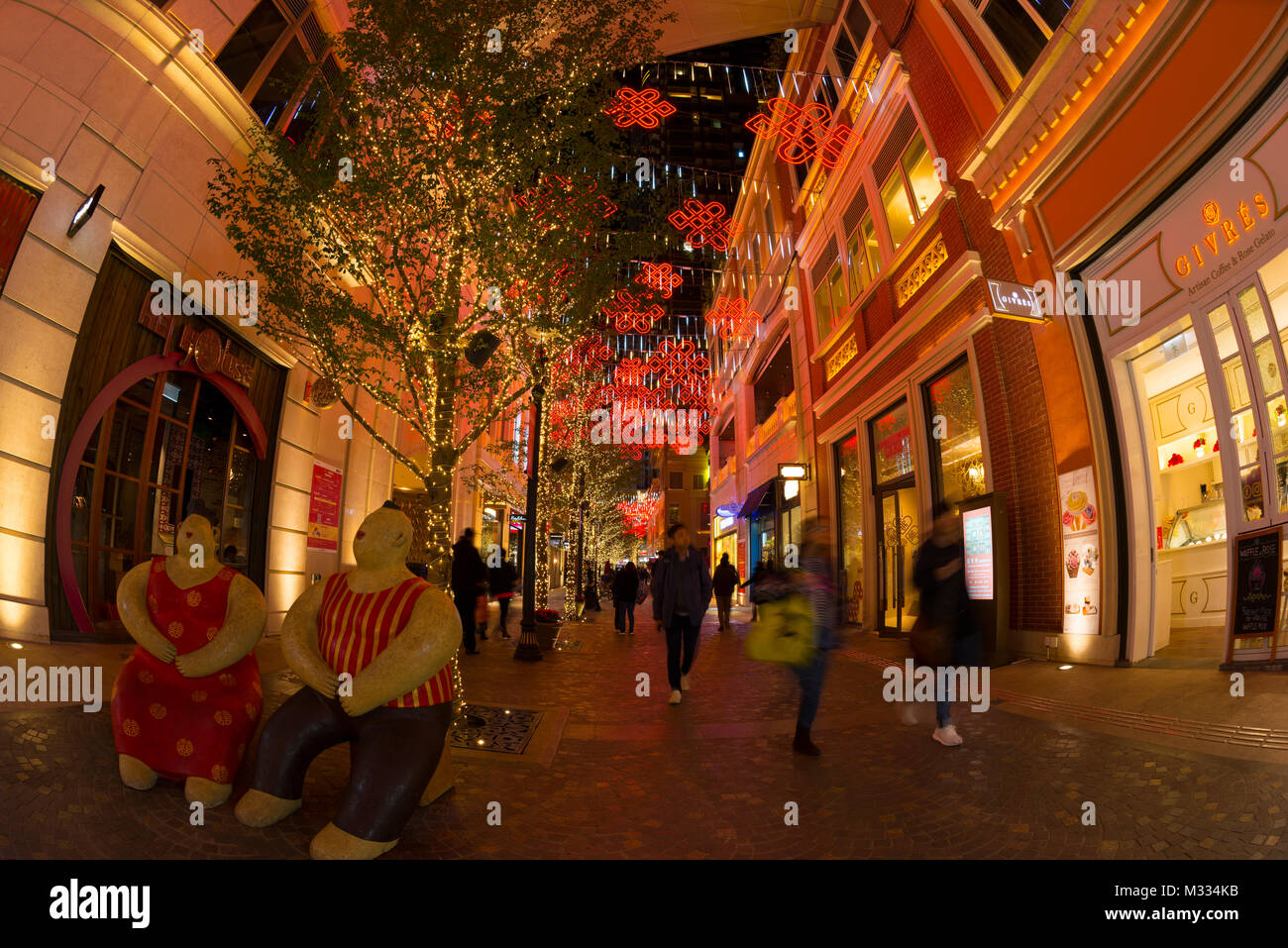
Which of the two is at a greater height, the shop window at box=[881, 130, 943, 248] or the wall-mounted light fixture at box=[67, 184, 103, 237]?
the shop window at box=[881, 130, 943, 248]

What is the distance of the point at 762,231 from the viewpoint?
2316 cm

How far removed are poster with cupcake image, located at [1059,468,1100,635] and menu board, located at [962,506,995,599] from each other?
96cm

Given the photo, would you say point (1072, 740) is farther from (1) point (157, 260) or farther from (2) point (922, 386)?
(1) point (157, 260)

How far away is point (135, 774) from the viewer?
132 inches

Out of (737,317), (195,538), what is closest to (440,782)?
(195,538)

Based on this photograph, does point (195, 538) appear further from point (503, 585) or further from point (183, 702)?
point (503, 585)

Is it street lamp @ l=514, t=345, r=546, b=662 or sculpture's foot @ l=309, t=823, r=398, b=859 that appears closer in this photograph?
sculpture's foot @ l=309, t=823, r=398, b=859

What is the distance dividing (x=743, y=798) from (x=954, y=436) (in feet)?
30.5

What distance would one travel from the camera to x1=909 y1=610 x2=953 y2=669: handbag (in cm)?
509

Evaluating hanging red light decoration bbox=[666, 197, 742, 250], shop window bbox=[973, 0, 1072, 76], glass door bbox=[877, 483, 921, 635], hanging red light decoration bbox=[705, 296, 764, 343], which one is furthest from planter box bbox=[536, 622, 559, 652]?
hanging red light decoration bbox=[705, 296, 764, 343]

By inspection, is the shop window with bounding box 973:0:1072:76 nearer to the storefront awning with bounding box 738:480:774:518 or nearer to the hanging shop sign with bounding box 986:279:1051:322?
the hanging shop sign with bounding box 986:279:1051:322

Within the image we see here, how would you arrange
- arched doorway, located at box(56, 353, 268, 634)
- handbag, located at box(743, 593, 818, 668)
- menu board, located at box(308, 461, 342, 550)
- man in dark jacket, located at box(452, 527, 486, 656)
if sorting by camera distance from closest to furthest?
handbag, located at box(743, 593, 818, 668), arched doorway, located at box(56, 353, 268, 634), man in dark jacket, located at box(452, 527, 486, 656), menu board, located at box(308, 461, 342, 550)

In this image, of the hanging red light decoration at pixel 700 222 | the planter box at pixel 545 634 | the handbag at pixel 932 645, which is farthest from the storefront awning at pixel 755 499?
the handbag at pixel 932 645

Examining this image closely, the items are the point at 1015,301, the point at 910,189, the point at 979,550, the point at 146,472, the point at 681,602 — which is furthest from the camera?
the point at 910,189
